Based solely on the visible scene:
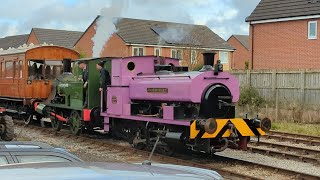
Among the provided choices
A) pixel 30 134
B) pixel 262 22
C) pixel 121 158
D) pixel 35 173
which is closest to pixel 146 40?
pixel 262 22

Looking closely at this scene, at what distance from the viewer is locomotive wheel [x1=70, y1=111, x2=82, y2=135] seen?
15336 mm

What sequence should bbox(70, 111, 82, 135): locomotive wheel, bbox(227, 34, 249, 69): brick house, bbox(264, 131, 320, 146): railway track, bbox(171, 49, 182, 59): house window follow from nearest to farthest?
bbox(264, 131, 320, 146): railway track → bbox(70, 111, 82, 135): locomotive wheel → bbox(171, 49, 182, 59): house window → bbox(227, 34, 249, 69): brick house

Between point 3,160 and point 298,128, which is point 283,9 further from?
point 3,160

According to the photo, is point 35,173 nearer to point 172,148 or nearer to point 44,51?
point 172,148

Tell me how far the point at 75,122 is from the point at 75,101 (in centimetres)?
74

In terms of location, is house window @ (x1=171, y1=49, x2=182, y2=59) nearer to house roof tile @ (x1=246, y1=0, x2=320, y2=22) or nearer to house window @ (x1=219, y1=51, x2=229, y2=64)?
house window @ (x1=219, y1=51, x2=229, y2=64)

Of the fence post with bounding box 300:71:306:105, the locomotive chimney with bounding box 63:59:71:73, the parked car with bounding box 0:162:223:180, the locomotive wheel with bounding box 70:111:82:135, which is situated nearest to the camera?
the parked car with bounding box 0:162:223:180

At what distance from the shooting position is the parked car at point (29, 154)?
388 cm

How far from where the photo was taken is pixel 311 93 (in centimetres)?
2033

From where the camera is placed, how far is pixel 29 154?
4086 millimetres

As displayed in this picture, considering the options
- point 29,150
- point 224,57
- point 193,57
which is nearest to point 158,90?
point 29,150

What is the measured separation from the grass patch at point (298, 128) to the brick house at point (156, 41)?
68.5 feet

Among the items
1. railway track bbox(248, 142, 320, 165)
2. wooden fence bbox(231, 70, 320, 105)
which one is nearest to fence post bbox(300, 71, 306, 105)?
wooden fence bbox(231, 70, 320, 105)

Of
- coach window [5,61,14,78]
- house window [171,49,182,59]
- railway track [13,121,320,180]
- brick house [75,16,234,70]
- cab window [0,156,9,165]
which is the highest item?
brick house [75,16,234,70]
